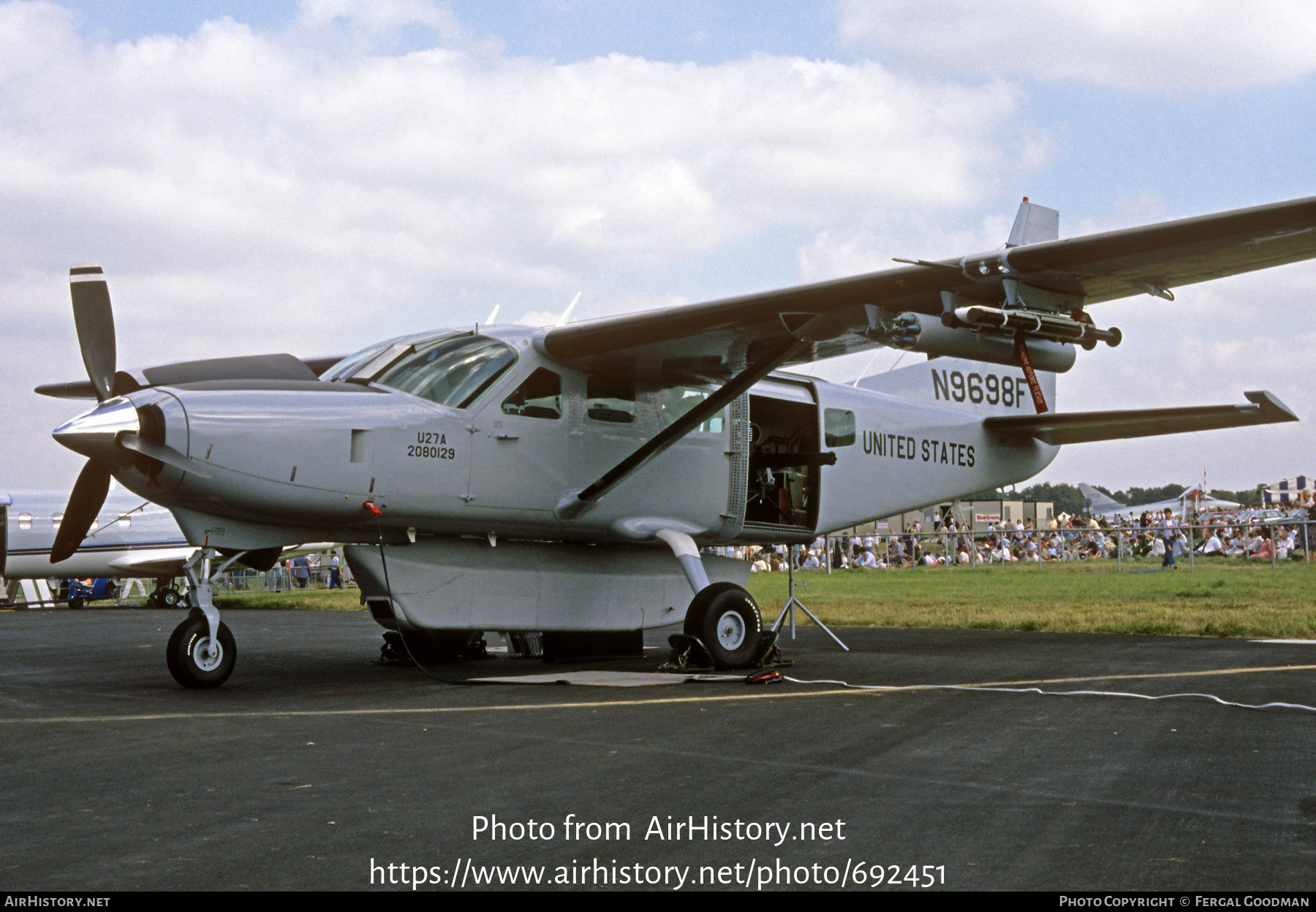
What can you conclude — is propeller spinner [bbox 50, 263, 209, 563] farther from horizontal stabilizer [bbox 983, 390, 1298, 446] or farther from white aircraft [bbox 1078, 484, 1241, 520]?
white aircraft [bbox 1078, 484, 1241, 520]

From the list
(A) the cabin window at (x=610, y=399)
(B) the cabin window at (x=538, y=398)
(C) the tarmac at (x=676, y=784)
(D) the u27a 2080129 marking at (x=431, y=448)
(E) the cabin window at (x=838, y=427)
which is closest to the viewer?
(C) the tarmac at (x=676, y=784)

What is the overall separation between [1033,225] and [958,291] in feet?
11.7

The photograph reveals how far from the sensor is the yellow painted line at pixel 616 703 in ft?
23.0

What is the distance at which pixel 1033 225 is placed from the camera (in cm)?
1170

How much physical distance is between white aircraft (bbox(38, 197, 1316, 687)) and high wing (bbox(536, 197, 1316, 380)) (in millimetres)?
22

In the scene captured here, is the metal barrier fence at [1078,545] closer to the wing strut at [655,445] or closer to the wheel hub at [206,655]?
the wing strut at [655,445]

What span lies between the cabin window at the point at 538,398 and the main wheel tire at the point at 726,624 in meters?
2.18

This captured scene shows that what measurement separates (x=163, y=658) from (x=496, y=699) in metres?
5.70

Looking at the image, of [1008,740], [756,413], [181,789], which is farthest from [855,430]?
[181,789]

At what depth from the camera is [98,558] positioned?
98.3ft

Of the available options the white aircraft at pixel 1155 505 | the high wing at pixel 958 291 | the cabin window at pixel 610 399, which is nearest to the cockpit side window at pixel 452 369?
the high wing at pixel 958 291

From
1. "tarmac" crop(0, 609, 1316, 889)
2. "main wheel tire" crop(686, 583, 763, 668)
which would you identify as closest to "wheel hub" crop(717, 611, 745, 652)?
"main wheel tire" crop(686, 583, 763, 668)

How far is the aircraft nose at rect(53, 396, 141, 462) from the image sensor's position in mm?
7918

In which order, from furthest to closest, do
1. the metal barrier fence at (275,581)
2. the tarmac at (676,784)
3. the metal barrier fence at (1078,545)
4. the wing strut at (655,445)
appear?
the metal barrier fence at (275,581), the metal barrier fence at (1078,545), the wing strut at (655,445), the tarmac at (676,784)
